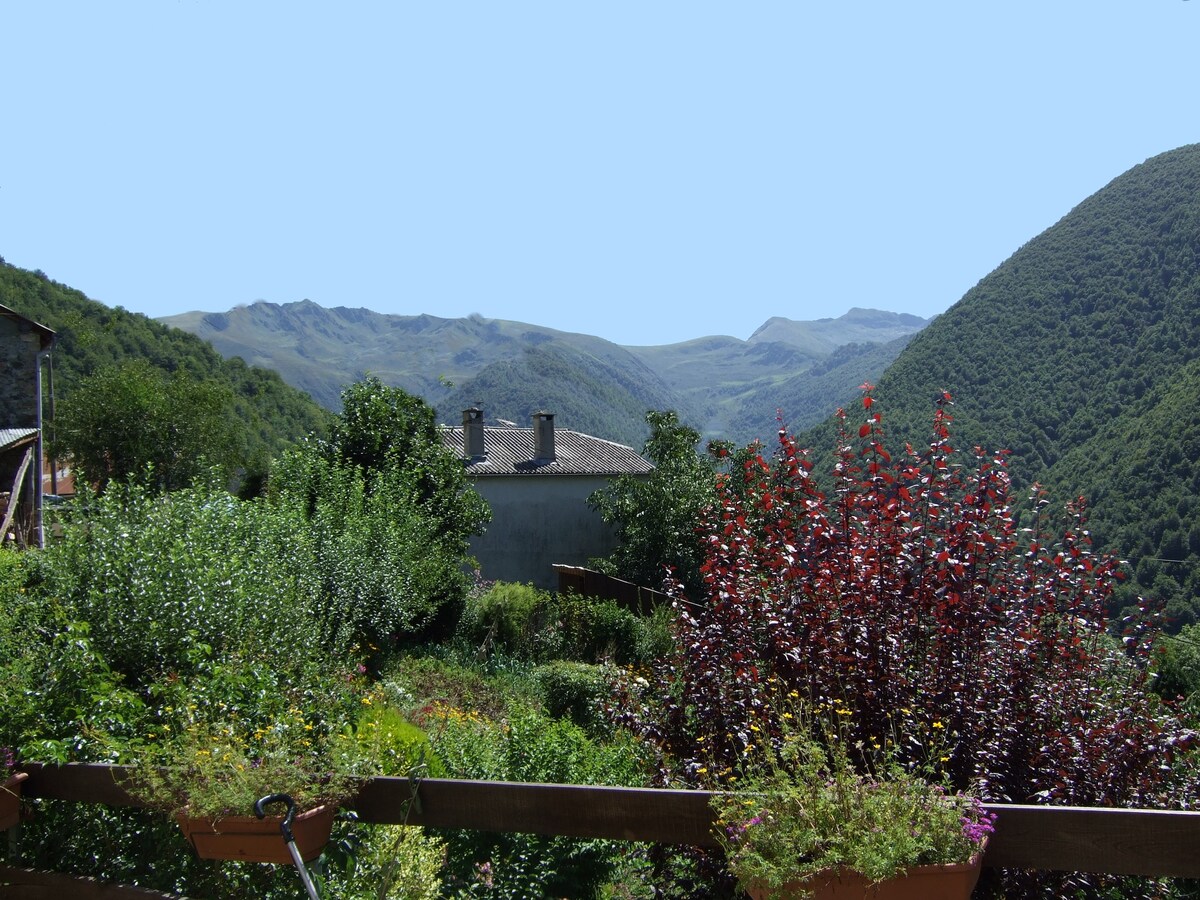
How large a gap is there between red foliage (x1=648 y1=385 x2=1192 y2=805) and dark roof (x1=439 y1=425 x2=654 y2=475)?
29711 millimetres

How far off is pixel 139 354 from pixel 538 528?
33.5 metres

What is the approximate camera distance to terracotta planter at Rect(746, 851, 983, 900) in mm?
2277

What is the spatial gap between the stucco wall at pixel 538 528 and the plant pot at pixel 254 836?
30.9 meters

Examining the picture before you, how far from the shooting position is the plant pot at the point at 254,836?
2.83 metres

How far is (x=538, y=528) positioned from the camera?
35031 mm

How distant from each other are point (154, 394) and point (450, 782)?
155 feet

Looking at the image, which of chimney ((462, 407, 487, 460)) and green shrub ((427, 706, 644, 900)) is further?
chimney ((462, 407, 487, 460))

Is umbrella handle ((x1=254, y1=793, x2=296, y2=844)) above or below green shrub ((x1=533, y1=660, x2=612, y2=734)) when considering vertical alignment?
above

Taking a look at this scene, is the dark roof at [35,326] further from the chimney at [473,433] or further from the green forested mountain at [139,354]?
the green forested mountain at [139,354]

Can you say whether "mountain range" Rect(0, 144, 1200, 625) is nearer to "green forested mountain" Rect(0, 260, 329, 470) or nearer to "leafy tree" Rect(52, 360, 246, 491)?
"green forested mountain" Rect(0, 260, 329, 470)

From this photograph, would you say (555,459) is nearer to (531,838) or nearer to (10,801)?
(531,838)

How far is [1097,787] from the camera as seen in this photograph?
320 cm

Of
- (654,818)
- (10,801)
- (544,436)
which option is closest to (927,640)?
(654,818)

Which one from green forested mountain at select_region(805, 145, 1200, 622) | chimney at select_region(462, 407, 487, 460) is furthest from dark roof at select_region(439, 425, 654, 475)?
green forested mountain at select_region(805, 145, 1200, 622)
